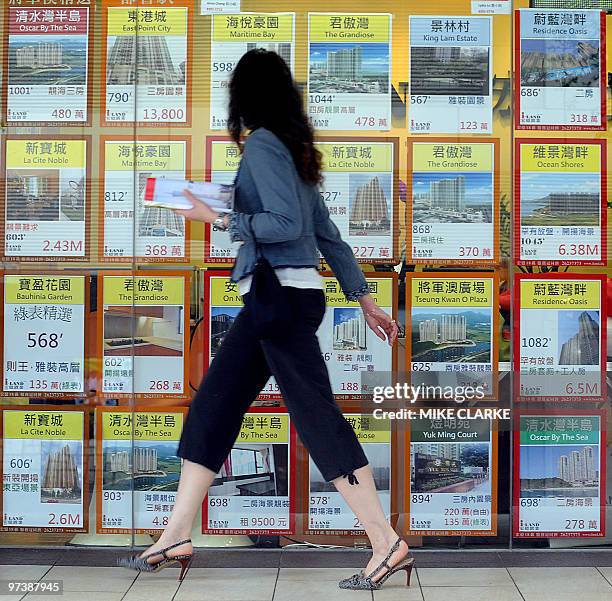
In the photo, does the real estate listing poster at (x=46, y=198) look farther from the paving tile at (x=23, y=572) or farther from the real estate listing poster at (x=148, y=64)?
the paving tile at (x=23, y=572)

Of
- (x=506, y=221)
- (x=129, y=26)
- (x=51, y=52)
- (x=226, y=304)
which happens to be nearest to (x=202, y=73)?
(x=129, y=26)

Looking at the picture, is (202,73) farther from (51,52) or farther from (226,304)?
(226,304)

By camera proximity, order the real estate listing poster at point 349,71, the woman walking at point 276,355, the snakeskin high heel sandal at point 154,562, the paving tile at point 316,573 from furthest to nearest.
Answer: the real estate listing poster at point 349,71
the paving tile at point 316,573
the snakeskin high heel sandal at point 154,562
the woman walking at point 276,355

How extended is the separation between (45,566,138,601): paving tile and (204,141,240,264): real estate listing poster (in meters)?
1.39

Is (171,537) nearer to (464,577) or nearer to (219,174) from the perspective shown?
(464,577)

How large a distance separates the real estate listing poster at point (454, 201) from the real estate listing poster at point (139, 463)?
1.34 metres

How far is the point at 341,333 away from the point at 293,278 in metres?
0.91

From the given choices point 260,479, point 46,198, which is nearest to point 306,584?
point 260,479

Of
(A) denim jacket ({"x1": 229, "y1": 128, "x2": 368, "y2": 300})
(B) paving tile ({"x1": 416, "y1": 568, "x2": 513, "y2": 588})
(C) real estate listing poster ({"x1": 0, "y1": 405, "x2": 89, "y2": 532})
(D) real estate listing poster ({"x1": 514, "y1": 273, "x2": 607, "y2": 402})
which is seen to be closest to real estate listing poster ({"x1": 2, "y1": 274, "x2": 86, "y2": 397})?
(C) real estate listing poster ({"x1": 0, "y1": 405, "x2": 89, "y2": 532})

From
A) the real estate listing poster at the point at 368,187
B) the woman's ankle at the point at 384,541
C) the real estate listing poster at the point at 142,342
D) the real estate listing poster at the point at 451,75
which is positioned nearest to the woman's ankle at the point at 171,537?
the woman's ankle at the point at 384,541

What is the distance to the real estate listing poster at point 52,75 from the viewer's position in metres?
4.62

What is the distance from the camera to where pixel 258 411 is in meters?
4.64

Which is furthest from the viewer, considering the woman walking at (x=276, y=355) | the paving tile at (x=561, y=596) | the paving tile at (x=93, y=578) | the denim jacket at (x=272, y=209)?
the paving tile at (x=93, y=578)

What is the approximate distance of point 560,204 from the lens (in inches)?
181
